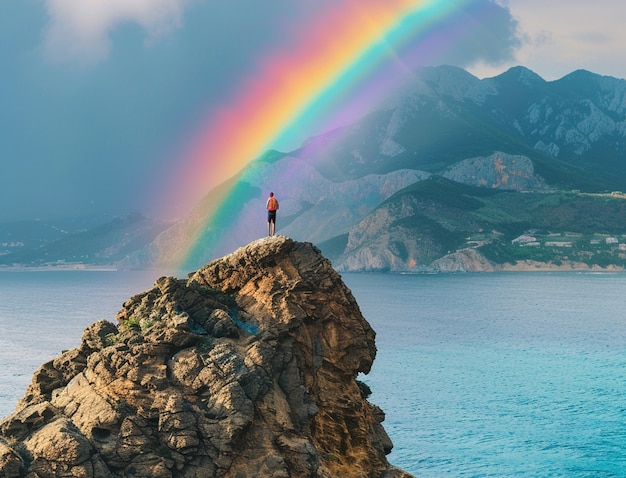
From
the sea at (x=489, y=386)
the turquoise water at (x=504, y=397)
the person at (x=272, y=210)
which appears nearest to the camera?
the person at (x=272, y=210)

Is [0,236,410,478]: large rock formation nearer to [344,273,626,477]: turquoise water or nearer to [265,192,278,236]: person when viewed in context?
[265,192,278,236]: person

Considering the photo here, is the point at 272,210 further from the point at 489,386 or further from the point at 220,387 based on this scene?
the point at 489,386

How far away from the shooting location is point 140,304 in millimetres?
31609

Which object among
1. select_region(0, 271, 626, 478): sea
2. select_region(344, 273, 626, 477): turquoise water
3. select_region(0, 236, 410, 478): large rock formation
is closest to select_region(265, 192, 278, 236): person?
select_region(0, 236, 410, 478): large rock formation

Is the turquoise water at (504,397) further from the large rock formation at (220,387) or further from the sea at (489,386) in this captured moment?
the large rock formation at (220,387)

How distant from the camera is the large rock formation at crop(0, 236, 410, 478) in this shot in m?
25.5

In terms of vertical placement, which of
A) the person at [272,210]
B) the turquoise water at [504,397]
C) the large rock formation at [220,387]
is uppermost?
the person at [272,210]

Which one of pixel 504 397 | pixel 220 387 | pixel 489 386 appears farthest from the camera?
pixel 489 386

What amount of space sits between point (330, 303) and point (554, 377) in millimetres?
78211

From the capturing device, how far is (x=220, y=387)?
1058 inches

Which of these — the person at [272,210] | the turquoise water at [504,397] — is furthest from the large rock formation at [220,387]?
the turquoise water at [504,397]

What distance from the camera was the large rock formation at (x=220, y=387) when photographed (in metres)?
25.5

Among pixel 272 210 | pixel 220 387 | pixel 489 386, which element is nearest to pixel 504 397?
pixel 489 386

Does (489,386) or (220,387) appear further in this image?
(489,386)
